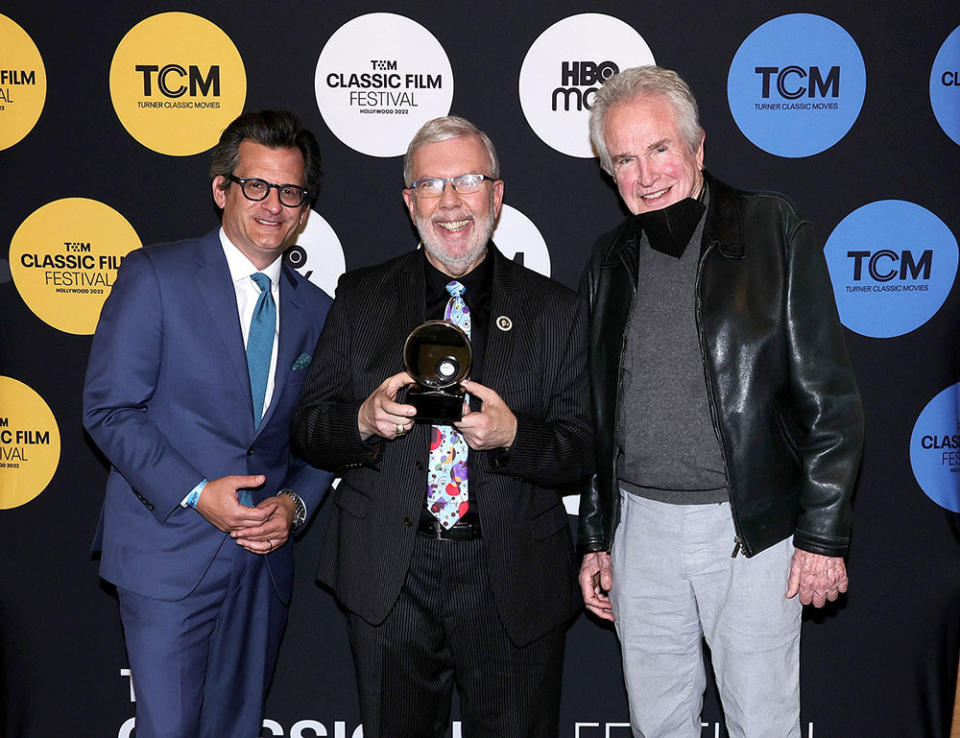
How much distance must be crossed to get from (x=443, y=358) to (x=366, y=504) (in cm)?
50

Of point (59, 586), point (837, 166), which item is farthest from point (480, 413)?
point (59, 586)

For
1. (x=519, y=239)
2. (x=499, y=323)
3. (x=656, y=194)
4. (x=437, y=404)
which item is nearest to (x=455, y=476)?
(x=437, y=404)

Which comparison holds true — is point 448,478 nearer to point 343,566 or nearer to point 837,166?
point 343,566

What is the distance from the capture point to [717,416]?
225 centimetres

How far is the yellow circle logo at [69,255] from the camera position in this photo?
3129 mm

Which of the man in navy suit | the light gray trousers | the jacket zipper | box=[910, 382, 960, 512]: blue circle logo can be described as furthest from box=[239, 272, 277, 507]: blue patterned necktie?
box=[910, 382, 960, 512]: blue circle logo

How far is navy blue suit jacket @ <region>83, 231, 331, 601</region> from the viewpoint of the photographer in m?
2.38

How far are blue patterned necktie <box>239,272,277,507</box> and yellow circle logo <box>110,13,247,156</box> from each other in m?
0.85

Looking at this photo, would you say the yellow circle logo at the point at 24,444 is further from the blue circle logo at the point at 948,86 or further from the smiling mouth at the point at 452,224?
the blue circle logo at the point at 948,86

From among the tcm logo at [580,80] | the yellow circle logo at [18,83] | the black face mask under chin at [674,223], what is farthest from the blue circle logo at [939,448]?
the yellow circle logo at [18,83]

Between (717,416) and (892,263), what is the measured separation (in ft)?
4.25

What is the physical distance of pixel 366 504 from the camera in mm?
2354

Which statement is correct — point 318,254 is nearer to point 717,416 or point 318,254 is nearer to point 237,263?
point 237,263

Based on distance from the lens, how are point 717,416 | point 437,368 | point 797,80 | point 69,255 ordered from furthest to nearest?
point 69,255, point 797,80, point 717,416, point 437,368
